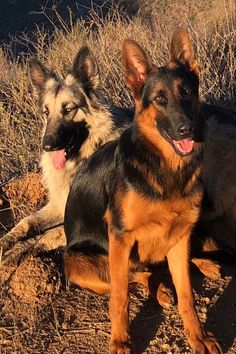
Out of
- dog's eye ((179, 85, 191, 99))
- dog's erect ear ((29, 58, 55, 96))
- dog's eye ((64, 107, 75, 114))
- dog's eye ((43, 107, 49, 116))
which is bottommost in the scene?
dog's eye ((43, 107, 49, 116))

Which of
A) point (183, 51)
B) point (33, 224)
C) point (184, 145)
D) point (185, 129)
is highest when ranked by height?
point (183, 51)

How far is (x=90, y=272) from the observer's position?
14.0 ft

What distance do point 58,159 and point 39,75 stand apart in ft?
3.44

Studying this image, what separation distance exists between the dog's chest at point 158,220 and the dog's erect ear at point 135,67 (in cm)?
84

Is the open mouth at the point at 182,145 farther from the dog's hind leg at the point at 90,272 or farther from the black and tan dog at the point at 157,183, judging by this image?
the dog's hind leg at the point at 90,272

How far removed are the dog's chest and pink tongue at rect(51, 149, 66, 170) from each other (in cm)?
200

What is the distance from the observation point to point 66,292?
4.42m

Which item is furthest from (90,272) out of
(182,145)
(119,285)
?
(182,145)

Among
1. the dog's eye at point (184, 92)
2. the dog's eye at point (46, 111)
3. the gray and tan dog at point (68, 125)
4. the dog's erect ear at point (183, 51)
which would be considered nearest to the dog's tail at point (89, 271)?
the gray and tan dog at point (68, 125)

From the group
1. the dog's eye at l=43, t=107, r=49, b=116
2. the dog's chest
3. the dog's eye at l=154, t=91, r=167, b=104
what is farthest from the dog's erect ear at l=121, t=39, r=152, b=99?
the dog's eye at l=43, t=107, r=49, b=116

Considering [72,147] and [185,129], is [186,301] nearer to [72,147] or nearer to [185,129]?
[185,129]

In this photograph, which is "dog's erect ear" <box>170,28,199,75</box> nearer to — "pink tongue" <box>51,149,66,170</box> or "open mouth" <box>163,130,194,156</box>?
"open mouth" <box>163,130,194,156</box>

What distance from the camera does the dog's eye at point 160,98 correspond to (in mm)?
3734

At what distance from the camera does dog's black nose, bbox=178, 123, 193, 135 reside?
3.49m
